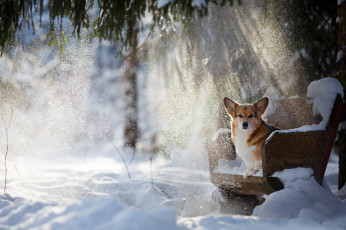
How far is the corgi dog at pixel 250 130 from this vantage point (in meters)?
2.50

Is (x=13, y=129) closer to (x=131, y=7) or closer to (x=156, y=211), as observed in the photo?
(x=131, y=7)

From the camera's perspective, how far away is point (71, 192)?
377cm

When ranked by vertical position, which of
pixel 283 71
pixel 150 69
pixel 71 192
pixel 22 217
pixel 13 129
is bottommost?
pixel 71 192

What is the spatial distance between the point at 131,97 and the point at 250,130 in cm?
407

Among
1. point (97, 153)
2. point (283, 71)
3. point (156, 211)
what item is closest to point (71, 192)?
point (97, 153)

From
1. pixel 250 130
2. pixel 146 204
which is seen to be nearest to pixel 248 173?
pixel 250 130

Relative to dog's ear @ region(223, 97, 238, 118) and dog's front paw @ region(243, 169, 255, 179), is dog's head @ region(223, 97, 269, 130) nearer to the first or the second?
dog's ear @ region(223, 97, 238, 118)

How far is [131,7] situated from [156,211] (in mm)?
2579

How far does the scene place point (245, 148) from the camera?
2.58 m

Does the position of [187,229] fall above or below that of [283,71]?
below

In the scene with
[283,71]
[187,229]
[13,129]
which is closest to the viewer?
[187,229]

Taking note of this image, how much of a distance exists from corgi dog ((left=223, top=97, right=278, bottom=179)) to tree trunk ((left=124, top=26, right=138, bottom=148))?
11.4 ft

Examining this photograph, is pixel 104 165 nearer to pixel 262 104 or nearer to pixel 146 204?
pixel 146 204

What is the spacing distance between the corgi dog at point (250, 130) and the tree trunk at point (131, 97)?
3.46 m
